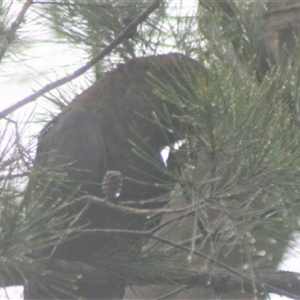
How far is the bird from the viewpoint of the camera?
2375mm

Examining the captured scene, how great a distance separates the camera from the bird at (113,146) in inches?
93.5

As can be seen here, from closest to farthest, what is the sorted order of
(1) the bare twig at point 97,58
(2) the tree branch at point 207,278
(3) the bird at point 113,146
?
(2) the tree branch at point 207,278 < (3) the bird at point 113,146 < (1) the bare twig at point 97,58

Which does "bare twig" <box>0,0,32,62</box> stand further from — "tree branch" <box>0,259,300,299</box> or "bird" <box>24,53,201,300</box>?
"tree branch" <box>0,259,300,299</box>

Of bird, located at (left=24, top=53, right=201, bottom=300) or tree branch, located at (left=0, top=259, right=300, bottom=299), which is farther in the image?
bird, located at (left=24, top=53, right=201, bottom=300)

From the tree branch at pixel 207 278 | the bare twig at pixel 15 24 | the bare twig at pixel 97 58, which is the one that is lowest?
the tree branch at pixel 207 278

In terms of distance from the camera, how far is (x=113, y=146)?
273cm

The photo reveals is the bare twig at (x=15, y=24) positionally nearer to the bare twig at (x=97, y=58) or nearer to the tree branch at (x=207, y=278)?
the bare twig at (x=97, y=58)

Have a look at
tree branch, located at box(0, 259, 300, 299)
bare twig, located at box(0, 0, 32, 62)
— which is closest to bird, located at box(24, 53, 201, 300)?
tree branch, located at box(0, 259, 300, 299)

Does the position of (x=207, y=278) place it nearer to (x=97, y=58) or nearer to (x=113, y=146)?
(x=113, y=146)

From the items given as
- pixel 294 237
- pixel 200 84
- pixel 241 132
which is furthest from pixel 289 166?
pixel 294 237

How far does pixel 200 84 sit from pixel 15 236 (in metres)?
0.45

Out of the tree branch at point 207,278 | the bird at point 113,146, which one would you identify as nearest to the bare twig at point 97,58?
the bird at point 113,146

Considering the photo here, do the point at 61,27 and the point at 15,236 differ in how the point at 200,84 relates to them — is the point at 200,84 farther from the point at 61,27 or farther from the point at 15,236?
the point at 61,27

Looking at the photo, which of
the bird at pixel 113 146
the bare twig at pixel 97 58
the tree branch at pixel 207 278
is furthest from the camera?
the bare twig at pixel 97 58
